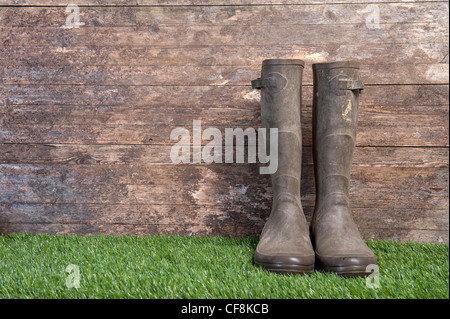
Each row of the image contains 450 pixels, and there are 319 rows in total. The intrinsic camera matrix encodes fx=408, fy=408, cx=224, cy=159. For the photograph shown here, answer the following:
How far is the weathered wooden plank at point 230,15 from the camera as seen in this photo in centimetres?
134

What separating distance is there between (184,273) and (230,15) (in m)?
0.88

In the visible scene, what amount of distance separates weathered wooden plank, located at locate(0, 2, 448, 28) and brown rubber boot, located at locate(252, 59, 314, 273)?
0.34 metres

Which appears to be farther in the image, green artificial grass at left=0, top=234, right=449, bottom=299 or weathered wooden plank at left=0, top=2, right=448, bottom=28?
weathered wooden plank at left=0, top=2, right=448, bottom=28

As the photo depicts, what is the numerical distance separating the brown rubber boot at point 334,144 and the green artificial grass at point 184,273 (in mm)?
144

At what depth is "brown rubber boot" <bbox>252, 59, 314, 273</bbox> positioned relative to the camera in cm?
104

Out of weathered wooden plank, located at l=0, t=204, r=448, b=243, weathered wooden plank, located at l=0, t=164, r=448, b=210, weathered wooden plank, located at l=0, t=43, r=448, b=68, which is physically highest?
weathered wooden plank, located at l=0, t=43, r=448, b=68

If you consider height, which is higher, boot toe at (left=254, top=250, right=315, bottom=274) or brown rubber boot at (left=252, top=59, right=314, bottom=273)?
brown rubber boot at (left=252, top=59, right=314, bottom=273)

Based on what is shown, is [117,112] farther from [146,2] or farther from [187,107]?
[146,2]

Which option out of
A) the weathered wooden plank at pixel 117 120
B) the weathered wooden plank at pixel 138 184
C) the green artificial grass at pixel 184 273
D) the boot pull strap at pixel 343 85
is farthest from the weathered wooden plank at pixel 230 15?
the green artificial grass at pixel 184 273

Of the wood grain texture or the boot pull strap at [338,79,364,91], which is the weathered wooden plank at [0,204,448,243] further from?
the boot pull strap at [338,79,364,91]

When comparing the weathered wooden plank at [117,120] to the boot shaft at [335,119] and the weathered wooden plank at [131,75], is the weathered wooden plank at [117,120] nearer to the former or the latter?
the weathered wooden plank at [131,75]

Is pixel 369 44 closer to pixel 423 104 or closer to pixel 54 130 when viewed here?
pixel 423 104

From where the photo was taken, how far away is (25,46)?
4.57ft

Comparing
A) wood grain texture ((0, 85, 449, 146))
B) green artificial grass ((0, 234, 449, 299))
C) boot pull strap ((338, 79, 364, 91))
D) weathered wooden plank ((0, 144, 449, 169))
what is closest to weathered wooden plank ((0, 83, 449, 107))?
wood grain texture ((0, 85, 449, 146))
